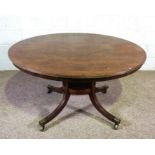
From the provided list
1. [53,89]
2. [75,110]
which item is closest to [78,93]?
[75,110]

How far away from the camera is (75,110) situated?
211 cm

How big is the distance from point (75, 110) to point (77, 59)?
583 mm

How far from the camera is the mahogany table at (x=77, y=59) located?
1514mm

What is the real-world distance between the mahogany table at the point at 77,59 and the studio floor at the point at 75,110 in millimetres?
96

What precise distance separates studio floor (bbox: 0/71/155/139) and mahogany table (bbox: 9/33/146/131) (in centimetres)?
10

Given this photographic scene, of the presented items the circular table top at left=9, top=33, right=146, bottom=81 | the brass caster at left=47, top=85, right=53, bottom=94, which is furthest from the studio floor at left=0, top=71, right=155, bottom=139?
the circular table top at left=9, top=33, right=146, bottom=81

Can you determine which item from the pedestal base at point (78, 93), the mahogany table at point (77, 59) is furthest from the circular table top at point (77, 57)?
the pedestal base at point (78, 93)

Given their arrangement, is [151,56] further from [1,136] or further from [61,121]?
[1,136]

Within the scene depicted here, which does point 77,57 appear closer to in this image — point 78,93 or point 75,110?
point 78,93

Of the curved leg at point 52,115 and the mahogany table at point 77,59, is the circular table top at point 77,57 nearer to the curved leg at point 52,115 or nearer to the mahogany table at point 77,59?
the mahogany table at point 77,59

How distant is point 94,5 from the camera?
8.40 ft

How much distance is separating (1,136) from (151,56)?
6.09 ft

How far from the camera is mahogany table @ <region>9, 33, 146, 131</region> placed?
1514 millimetres

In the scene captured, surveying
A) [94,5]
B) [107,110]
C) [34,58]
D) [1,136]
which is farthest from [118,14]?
[1,136]
